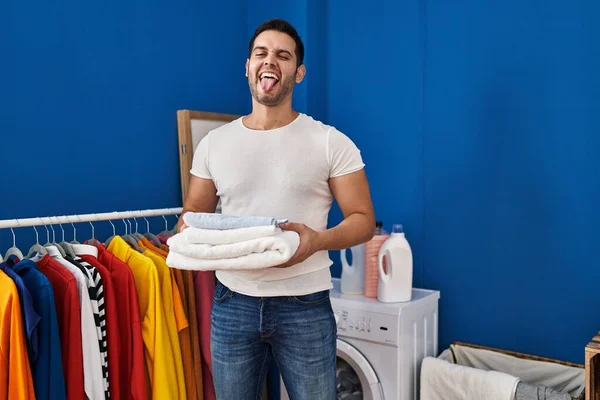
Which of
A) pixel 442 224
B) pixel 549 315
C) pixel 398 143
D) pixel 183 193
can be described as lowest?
pixel 549 315

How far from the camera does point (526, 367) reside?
225 cm

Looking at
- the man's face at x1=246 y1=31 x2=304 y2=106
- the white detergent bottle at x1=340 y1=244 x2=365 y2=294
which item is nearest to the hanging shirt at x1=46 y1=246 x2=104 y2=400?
the man's face at x1=246 y1=31 x2=304 y2=106

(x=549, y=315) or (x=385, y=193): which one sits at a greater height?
(x=385, y=193)

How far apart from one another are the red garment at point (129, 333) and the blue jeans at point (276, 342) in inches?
13.3

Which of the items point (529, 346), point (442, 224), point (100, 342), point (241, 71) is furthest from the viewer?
point (241, 71)

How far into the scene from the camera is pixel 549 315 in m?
2.32

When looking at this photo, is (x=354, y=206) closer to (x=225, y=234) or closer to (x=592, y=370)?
(x=225, y=234)

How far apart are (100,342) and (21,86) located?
94cm

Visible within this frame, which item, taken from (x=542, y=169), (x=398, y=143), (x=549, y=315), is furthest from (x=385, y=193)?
(x=549, y=315)

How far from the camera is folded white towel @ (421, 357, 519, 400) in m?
2.01

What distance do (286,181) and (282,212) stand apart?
84mm

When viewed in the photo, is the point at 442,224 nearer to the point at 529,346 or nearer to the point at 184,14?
the point at 529,346

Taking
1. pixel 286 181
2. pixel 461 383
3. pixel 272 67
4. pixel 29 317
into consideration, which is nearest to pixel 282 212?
pixel 286 181

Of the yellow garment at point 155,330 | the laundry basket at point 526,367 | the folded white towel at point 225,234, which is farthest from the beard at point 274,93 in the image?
the laundry basket at point 526,367
